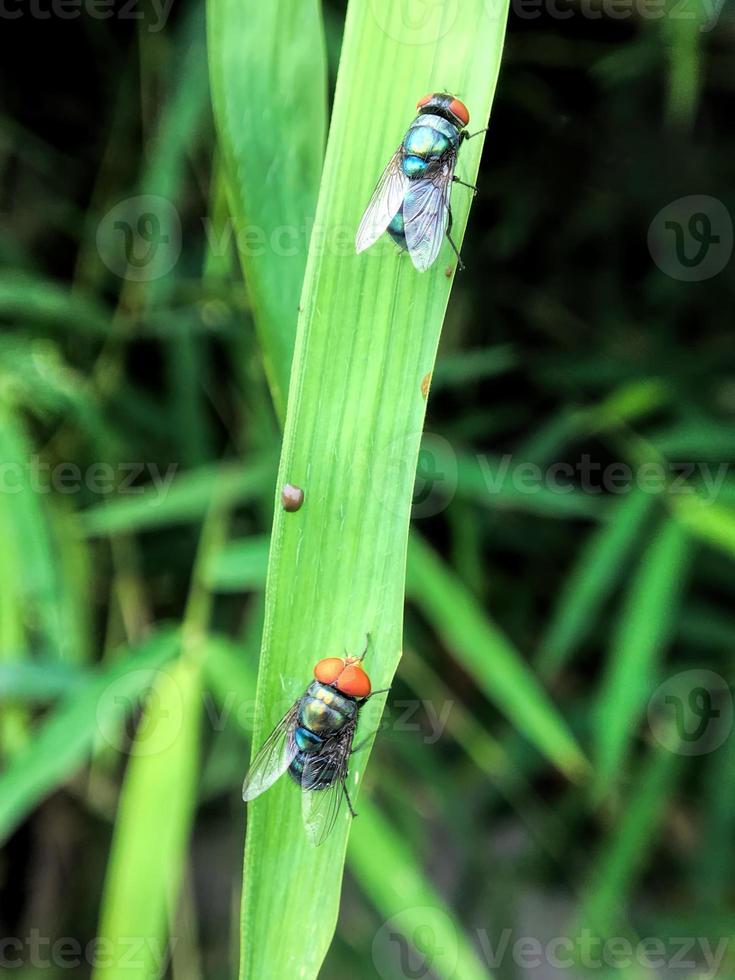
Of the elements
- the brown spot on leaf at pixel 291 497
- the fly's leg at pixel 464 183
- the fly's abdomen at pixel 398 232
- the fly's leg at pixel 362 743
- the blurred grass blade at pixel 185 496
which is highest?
the fly's leg at pixel 464 183

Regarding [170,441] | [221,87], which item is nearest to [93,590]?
Answer: [170,441]

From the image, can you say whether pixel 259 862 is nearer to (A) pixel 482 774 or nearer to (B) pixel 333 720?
(B) pixel 333 720

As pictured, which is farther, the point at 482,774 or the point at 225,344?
the point at 482,774

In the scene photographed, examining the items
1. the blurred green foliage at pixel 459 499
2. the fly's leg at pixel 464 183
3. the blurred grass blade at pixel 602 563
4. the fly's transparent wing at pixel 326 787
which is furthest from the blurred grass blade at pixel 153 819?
the fly's leg at pixel 464 183

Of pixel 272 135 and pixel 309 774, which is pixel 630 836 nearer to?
pixel 309 774

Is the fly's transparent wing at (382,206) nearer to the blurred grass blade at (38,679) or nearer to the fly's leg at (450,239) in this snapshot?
the fly's leg at (450,239)

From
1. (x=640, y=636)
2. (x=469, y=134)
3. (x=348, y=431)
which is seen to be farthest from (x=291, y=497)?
(x=640, y=636)
